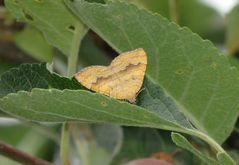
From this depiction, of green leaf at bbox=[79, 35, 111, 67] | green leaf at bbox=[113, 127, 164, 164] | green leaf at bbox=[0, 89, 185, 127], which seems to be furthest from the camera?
green leaf at bbox=[79, 35, 111, 67]

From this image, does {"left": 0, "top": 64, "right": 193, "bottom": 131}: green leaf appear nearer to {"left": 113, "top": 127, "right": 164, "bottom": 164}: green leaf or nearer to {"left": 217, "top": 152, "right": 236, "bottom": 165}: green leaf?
{"left": 217, "top": 152, "right": 236, "bottom": 165}: green leaf

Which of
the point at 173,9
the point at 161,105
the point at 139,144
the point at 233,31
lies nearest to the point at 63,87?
the point at 161,105

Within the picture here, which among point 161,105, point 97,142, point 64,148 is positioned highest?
point 161,105

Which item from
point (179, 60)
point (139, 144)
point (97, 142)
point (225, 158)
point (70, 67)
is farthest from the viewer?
point (97, 142)

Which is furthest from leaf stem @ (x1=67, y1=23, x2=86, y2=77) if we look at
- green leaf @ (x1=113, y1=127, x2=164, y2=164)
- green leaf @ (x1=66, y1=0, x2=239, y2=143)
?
green leaf @ (x1=113, y1=127, x2=164, y2=164)

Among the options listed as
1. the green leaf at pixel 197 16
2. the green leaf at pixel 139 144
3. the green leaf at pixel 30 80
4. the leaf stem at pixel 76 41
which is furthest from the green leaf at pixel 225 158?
the green leaf at pixel 197 16

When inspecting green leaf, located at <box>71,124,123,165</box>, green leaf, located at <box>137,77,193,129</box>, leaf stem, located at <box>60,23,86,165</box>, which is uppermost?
green leaf, located at <box>137,77,193,129</box>

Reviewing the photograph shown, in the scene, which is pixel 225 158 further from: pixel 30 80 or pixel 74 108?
pixel 30 80
